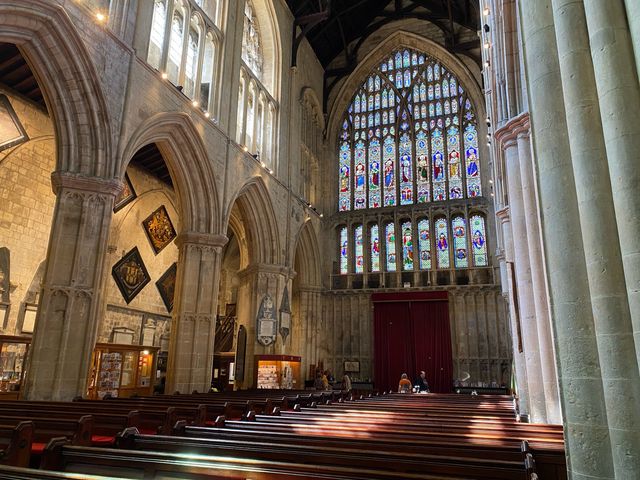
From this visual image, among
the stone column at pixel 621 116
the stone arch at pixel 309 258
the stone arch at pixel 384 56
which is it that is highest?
the stone arch at pixel 384 56

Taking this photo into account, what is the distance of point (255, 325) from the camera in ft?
50.6

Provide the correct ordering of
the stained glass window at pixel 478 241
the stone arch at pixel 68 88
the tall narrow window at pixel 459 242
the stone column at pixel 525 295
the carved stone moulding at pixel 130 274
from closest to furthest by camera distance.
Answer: the stone column at pixel 525 295, the stone arch at pixel 68 88, the carved stone moulding at pixel 130 274, the stained glass window at pixel 478 241, the tall narrow window at pixel 459 242

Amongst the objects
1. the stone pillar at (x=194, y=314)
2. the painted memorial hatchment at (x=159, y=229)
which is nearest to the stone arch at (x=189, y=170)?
the stone pillar at (x=194, y=314)

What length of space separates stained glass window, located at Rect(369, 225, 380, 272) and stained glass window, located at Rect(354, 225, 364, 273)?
1.45ft

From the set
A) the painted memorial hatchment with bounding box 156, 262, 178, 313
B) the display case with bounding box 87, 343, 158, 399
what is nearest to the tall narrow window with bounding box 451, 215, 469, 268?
the painted memorial hatchment with bounding box 156, 262, 178, 313

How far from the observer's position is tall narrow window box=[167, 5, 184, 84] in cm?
1230

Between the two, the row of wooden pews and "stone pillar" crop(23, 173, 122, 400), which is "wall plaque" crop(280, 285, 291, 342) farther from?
the row of wooden pews

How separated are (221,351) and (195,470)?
17547 millimetres

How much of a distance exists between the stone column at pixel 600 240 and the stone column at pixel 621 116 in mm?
98

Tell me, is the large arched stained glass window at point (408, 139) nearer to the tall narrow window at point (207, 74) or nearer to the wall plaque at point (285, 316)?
the wall plaque at point (285, 316)

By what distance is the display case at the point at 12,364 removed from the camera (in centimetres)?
1081

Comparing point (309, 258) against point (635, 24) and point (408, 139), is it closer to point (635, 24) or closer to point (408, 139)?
point (408, 139)

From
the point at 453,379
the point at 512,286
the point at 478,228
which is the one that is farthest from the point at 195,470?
the point at 478,228

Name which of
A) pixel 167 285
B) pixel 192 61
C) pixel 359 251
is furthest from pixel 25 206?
pixel 359 251
